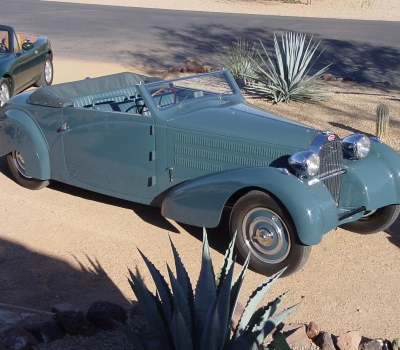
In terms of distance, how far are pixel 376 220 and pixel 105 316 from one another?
10.0 ft

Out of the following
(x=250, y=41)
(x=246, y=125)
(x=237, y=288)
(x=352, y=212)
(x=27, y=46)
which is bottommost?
(x=250, y=41)

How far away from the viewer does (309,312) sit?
464cm

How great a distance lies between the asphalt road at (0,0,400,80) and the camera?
55.2ft

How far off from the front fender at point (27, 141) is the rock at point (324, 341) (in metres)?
3.77

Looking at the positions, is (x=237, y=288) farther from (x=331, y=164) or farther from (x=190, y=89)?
(x=190, y=89)

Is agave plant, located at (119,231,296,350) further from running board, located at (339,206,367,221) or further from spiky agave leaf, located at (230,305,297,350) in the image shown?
running board, located at (339,206,367,221)

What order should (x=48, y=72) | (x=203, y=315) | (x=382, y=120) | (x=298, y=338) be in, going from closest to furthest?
(x=203, y=315) < (x=298, y=338) < (x=382, y=120) < (x=48, y=72)

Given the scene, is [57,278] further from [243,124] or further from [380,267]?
[380,267]

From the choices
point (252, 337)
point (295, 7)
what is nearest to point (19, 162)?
point (252, 337)

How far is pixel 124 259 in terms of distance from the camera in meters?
5.45

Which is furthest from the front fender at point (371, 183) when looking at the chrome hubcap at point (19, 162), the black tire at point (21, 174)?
the chrome hubcap at point (19, 162)

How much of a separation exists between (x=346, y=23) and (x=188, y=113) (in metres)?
21.1

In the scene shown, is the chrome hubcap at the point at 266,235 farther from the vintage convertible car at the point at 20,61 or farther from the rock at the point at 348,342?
the vintage convertible car at the point at 20,61

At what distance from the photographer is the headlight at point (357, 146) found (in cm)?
568
